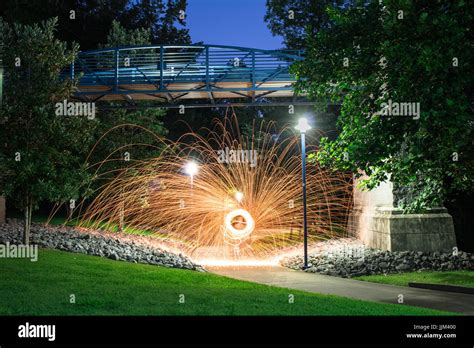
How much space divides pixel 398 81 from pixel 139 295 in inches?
283

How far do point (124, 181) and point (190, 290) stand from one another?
22221mm

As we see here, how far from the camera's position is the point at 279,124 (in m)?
47.6

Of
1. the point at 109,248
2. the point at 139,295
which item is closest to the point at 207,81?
the point at 109,248

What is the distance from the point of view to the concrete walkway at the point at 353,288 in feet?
45.2

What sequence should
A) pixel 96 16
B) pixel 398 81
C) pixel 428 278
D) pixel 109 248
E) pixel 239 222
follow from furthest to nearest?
pixel 96 16, pixel 239 222, pixel 109 248, pixel 428 278, pixel 398 81

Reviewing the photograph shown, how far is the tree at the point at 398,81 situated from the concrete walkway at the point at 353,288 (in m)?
2.73

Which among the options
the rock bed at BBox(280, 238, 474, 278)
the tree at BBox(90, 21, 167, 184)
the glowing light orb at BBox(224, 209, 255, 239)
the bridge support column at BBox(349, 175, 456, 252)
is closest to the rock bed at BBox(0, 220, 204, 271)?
the glowing light orb at BBox(224, 209, 255, 239)

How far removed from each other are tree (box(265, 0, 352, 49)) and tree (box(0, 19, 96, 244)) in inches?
1117

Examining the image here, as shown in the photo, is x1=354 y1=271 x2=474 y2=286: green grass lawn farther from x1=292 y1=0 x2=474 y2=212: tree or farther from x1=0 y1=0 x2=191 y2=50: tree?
x1=0 y1=0 x2=191 y2=50: tree

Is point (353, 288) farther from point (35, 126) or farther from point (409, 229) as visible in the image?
point (35, 126)

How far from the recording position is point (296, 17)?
47781mm

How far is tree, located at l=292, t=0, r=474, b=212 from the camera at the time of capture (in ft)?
43.1

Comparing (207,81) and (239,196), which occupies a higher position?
(207,81)
